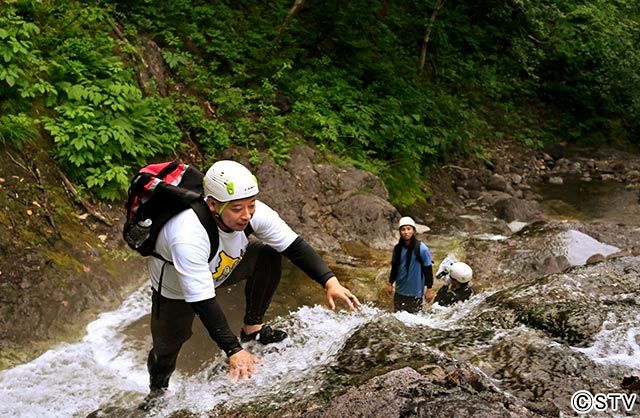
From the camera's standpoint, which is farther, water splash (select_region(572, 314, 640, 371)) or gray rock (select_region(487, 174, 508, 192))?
gray rock (select_region(487, 174, 508, 192))

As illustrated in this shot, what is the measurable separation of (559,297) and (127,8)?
971 centimetres

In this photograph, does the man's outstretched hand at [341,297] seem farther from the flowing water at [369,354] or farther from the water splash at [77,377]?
the water splash at [77,377]

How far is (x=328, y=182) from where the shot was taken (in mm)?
10523

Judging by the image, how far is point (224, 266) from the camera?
13.4 ft

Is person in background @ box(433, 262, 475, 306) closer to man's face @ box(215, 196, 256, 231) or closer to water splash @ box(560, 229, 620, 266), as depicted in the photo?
man's face @ box(215, 196, 256, 231)

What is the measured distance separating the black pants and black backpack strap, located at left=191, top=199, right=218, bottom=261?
671 millimetres

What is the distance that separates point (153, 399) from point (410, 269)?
3366 millimetres

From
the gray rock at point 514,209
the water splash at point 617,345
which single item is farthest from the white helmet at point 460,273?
the gray rock at point 514,209

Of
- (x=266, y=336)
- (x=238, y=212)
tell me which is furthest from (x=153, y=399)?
(x=238, y=212)

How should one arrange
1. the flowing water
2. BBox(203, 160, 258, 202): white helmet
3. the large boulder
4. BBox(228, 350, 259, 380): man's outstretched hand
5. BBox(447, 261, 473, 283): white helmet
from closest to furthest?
BBox(228, 350, 259, 380): man's outstretched hand
BBox(203, 160, 258, 202): white helmet
the flowing water
BBox(447, 261, 473, 283): white helmet
the large boulder

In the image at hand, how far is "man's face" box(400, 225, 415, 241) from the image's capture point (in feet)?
21.3

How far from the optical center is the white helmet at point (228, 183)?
11.9 ft

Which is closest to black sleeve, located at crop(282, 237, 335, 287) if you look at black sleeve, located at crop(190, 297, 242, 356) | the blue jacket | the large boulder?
black sleeve, located at crop(190, 297, 242, 356)

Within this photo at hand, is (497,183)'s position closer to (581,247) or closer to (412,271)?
(581,247)
